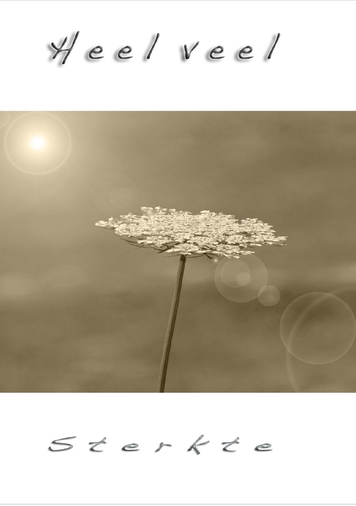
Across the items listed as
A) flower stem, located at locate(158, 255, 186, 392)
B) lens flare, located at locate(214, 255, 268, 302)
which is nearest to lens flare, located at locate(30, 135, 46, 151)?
flower stem, located at locate(158, 255, 186, 392)

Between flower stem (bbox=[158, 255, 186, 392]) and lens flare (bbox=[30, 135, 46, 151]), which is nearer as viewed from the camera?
flower stem (bbox=[158, 255, 186, 392])

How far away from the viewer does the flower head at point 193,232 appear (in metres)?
3.22

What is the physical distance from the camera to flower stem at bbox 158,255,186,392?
3232 millimetres

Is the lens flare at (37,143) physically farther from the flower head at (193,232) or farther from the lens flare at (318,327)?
the lens flare at (318,327)

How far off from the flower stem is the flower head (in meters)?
0.11

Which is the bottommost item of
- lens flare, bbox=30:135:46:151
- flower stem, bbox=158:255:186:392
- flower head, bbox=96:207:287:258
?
flower stem, bbox=158:255:186:392

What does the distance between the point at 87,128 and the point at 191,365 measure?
166cm

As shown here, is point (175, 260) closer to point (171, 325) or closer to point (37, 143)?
point (171, 325)

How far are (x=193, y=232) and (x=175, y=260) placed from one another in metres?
0.24

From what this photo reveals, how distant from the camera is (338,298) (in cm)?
333

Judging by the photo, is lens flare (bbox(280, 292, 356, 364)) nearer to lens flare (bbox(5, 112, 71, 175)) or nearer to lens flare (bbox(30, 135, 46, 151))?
lens flare (bbox(5, 112, 71, 175))

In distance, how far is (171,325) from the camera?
3273mm

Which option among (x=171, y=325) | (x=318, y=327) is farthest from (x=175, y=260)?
(x=318, y=327)
